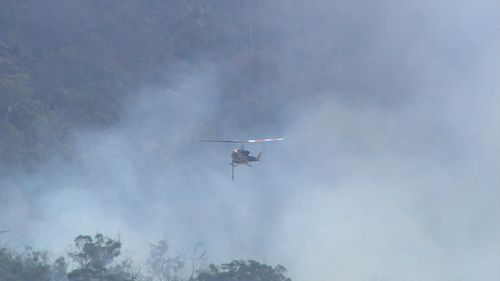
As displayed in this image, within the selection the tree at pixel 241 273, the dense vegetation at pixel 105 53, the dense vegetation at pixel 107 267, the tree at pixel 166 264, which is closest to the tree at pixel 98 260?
the dense vegetation at pixel 107 267

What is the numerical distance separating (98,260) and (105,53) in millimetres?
44735

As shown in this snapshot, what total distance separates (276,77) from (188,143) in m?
16.9

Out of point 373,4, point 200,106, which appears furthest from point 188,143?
point 373,4

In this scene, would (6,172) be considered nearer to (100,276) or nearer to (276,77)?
(100,276)

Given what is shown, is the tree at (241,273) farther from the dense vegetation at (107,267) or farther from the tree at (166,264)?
the tree at (166,264)

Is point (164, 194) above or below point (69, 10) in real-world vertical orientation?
below

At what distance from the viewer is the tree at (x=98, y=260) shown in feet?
211

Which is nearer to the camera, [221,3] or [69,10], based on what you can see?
[69,10]

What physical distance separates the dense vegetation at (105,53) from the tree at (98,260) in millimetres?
20979

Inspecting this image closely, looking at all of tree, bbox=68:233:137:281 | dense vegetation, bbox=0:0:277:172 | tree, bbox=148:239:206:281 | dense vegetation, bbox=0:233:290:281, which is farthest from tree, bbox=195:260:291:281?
dense vegetation, bbox=0:0:277:172

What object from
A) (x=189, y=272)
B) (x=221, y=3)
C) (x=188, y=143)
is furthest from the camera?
(x=221, y=3)

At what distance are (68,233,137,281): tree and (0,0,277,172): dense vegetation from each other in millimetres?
20979

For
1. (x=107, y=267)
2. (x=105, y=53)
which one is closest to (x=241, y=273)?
(x=107, y=267)

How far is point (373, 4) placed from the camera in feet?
407
